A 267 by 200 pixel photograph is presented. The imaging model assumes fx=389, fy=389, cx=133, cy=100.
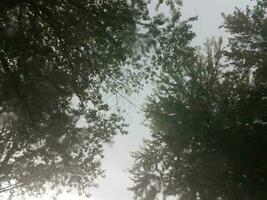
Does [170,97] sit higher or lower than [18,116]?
higher

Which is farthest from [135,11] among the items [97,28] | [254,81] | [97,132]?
[254,81]

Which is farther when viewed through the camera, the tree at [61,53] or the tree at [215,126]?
the tree at [215,126]

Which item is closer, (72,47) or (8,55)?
(8,55)

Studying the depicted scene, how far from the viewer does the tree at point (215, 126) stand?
681 inches

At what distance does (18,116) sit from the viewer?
38.9ft

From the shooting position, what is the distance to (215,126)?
58.3ft

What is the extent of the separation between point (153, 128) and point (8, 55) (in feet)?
42.1

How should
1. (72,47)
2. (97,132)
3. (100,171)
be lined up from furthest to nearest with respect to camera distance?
(100,171)
(97,132)
(72,47)

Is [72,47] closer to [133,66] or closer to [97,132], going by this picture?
[133,66]

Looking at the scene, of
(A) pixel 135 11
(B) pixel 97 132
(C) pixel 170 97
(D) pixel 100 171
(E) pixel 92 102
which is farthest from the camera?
(D) pixel 100 171

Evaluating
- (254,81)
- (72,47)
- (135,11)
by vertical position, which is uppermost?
(254,81)

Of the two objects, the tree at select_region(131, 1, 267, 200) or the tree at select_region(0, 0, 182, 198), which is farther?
the tree at select_region(131, 1, 267, 200)

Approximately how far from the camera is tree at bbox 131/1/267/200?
681 inches

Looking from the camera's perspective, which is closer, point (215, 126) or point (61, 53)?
point (61, 53)
